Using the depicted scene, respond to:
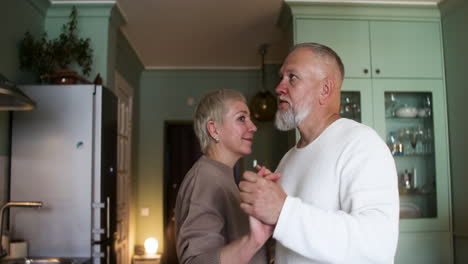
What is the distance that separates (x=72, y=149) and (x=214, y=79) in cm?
329

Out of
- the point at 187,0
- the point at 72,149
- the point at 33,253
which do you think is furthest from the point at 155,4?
the point at 33,253

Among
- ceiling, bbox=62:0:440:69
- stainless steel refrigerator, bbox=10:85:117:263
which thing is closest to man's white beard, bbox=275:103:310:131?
stainless steel refrigerator, bbox=10:85:117:263

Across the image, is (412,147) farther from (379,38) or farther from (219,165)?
(219,165)

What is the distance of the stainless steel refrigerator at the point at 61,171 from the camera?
2633mm

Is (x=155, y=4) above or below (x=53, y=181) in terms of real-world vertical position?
above

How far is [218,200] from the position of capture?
1326mm

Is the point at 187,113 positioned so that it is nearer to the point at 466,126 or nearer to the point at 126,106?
the point at 126,106

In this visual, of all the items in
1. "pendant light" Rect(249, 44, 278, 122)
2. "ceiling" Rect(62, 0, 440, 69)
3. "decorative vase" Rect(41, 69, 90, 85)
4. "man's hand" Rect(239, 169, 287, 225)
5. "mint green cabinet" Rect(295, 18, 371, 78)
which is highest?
"ceiling" Rect(62, 0, 440, 69)

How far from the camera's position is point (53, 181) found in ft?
8.72

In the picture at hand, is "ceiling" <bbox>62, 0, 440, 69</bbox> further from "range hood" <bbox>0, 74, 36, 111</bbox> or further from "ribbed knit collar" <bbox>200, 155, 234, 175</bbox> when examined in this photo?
"ribbed knit collar" <bbox>200, 155, 234, 175</bbox>

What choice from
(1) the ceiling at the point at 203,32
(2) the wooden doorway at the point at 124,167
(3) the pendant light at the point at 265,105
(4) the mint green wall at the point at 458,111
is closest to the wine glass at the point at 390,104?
(4) the mint green wall at the point at 458,111

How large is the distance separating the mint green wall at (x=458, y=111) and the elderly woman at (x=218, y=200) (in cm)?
228

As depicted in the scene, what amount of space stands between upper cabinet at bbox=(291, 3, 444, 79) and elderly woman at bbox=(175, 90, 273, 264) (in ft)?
6.51

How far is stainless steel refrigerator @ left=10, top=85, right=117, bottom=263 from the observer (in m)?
2.63
